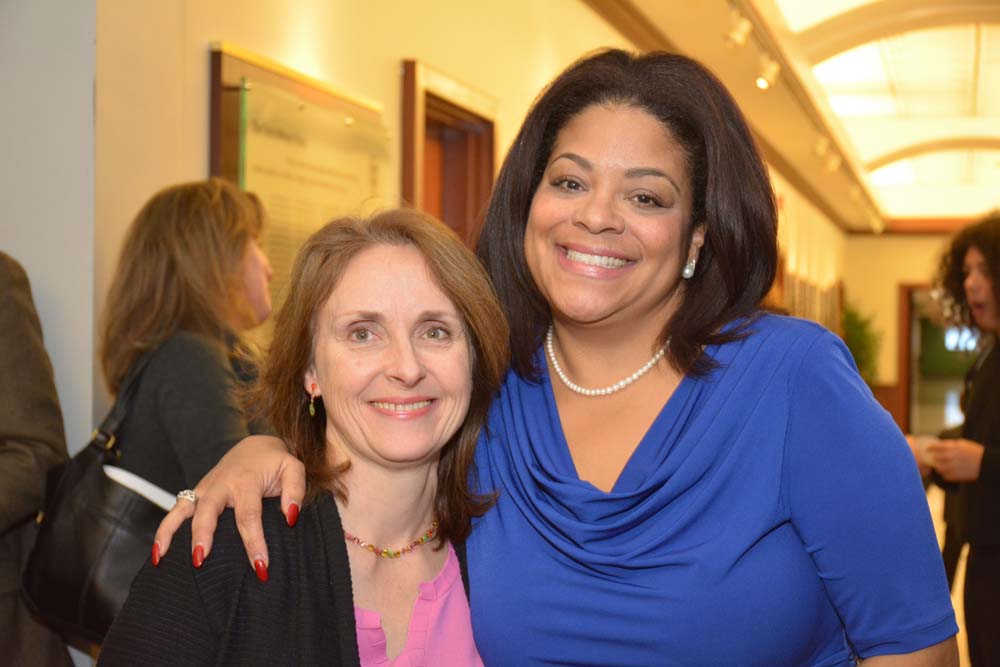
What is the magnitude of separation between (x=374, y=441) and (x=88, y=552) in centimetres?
92

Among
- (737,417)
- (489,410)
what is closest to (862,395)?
(737,417)

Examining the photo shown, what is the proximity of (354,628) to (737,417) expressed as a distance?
713 mm

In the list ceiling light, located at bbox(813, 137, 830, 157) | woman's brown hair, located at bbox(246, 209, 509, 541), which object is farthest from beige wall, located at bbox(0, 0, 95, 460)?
ceiling light, located at bbox(813, 137, 830, 157)

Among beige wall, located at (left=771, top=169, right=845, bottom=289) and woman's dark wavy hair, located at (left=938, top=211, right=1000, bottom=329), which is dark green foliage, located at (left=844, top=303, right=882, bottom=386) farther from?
woman's dark wavy hair, located at (left=938, top=211, right=1000, bottom=329)

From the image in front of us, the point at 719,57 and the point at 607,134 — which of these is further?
the point at 719,57

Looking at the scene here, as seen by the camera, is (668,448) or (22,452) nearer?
(668,448)

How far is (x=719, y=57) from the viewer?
26.9 feet

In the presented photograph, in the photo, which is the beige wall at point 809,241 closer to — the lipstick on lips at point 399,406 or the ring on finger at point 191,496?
the lipstick on lips at point 399,406

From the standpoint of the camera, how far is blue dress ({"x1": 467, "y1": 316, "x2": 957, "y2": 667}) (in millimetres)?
1806

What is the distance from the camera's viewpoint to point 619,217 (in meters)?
1.99

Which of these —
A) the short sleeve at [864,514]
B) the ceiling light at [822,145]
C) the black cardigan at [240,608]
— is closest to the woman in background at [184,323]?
the black cardigan at [240,608]

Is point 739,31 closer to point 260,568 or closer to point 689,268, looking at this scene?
point 689,268

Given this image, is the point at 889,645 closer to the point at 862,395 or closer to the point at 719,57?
the point at 862,395

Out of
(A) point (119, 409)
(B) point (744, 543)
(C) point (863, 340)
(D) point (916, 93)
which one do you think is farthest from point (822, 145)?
(B) point (744, 543)
